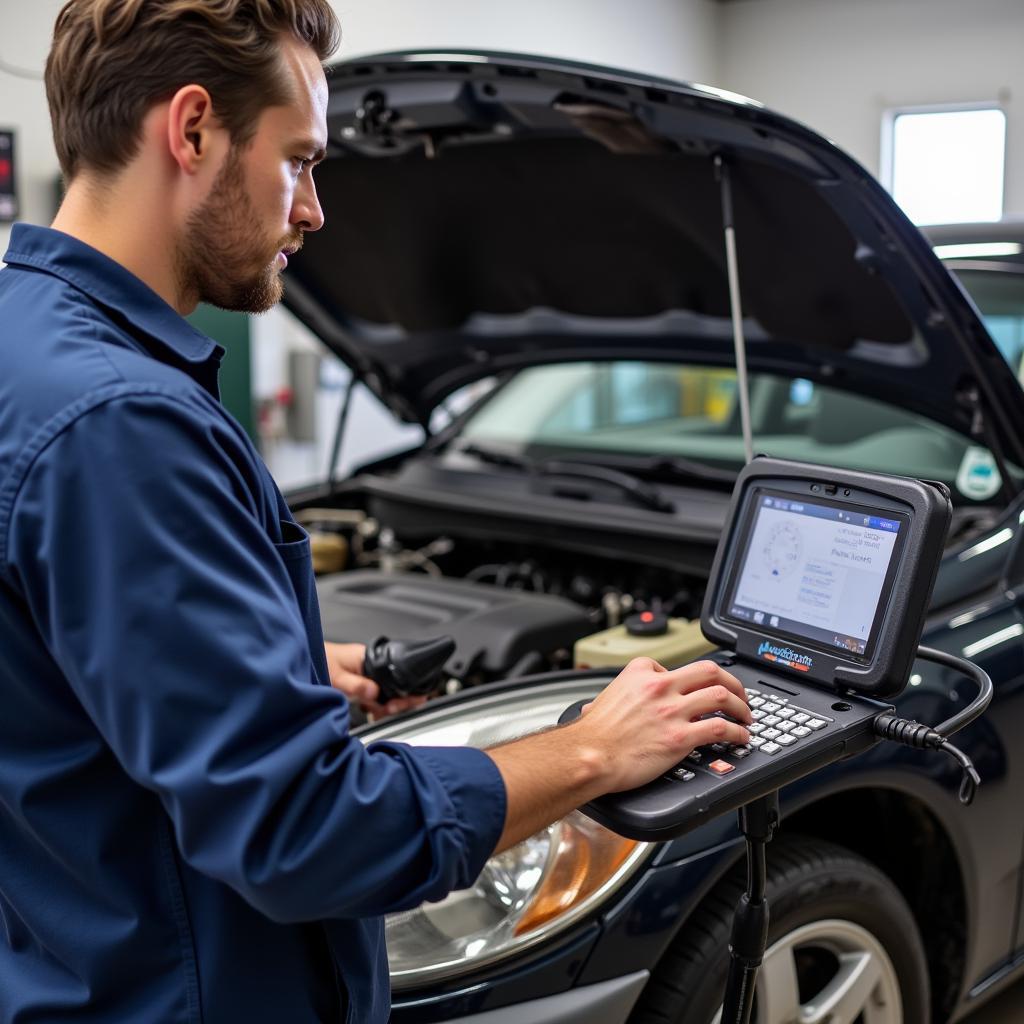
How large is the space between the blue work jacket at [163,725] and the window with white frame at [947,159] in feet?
27.1

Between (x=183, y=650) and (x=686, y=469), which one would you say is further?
(x=686, y=469)

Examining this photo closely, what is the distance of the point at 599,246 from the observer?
2389 millimetres

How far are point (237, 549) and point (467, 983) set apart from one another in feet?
2.26

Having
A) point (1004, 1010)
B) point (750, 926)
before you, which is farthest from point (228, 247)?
point (1004, 1010)

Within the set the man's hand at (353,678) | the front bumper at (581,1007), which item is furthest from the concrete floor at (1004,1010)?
the man's hand at (353,678)

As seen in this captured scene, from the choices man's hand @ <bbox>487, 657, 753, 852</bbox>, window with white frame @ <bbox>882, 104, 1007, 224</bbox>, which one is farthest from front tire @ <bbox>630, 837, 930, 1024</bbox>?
window with white frame @ <bbox>882, 104, 1007, 224</bbox>

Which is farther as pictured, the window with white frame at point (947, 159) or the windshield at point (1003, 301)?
the window with white frame at point (947, 159)

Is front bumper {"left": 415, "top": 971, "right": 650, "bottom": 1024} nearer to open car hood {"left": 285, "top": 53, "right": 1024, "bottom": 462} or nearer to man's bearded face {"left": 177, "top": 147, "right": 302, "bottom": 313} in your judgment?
man's bearded face {"left": 177, "top": 147, "right": 302, "bottom": 313}

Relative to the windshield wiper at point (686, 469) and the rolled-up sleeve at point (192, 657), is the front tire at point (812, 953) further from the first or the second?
the windshield wiper at point (686, 469)

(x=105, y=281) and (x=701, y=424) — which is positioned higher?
(x=105, y=281)

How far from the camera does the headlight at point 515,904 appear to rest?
134 centimetres

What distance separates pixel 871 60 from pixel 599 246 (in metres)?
7.19

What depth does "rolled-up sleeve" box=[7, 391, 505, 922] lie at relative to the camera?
80cm

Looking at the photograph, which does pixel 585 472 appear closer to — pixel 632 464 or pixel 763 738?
pixel 632 464
